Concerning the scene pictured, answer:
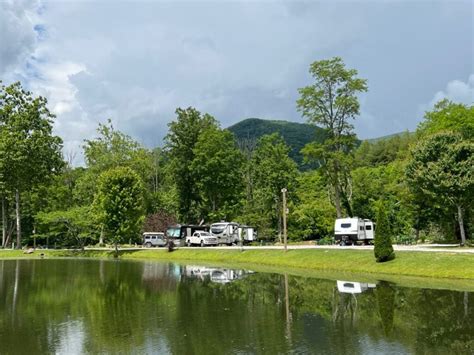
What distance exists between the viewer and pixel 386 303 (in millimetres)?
18594

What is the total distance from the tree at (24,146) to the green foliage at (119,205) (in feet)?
47.9

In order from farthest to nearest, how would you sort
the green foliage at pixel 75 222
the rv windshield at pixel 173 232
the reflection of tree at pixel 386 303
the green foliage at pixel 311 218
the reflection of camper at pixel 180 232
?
the green foliage at pixel 75 222 → the rv windshield at pixel 173 232 → the reflection of camper at pixel 180 232 → the green foliage at pixel 311 218 → the reflection of tree at pixel 386 303

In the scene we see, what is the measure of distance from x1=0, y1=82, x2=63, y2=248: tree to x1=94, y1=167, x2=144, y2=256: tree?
47.9 ft

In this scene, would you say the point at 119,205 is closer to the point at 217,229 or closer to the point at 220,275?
the point at 217,229

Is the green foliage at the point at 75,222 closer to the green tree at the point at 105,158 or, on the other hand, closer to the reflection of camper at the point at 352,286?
the green tree at the point at 105,158

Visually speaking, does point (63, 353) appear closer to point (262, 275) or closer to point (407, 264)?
point (262, 275)

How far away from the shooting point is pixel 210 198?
2721 inches

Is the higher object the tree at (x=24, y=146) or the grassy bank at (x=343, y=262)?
the tree at (x=24, y=146)

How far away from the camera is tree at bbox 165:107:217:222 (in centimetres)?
7006

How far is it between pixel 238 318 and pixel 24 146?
55746mm

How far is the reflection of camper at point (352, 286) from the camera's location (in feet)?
74.2

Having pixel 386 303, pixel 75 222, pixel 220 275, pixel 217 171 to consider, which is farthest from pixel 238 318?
pixel 217 171

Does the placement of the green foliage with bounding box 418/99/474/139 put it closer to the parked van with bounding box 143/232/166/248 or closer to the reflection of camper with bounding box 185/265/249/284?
the reflection of camper with bounding box 185/265/249/284

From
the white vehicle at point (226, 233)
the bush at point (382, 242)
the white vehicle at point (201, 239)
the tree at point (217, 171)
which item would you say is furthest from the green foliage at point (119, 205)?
the bush at point (382, 242)
